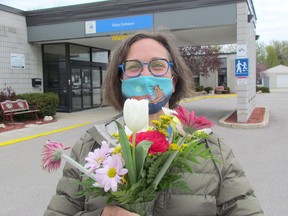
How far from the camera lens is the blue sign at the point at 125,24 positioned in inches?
507

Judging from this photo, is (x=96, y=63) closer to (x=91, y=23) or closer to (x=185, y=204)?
(x=91, y=23)

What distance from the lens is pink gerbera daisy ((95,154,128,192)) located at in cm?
103

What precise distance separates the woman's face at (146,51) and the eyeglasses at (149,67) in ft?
0.06

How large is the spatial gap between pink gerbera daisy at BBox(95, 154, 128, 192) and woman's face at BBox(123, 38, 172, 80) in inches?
29.9

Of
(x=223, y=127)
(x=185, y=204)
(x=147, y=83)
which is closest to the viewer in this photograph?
(x=185, y=204)

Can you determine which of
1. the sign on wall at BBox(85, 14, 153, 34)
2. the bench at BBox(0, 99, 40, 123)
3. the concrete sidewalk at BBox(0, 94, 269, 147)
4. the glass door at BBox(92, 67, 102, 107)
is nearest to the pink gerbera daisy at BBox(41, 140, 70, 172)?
the concrete sidewalk at BBox(0, 94, 269, 147)

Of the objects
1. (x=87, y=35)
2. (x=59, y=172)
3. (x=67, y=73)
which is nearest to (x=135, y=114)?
(x=59, y=172)

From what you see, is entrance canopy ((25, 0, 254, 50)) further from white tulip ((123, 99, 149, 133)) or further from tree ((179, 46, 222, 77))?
tree ((179, 46, 222, 77))

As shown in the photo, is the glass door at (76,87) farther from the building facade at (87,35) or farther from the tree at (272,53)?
the tree at (272,53)

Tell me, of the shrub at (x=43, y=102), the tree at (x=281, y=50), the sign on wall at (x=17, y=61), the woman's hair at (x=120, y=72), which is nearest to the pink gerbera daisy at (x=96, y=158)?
the woman's hair at (x=120, y=72)

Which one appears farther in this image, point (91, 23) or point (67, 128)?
point (91, 23)

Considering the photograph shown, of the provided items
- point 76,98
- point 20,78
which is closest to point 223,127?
point 76,98

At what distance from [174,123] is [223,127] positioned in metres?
10.7

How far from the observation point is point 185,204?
149 centimetres
